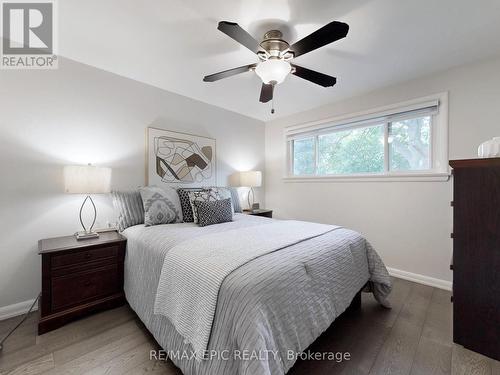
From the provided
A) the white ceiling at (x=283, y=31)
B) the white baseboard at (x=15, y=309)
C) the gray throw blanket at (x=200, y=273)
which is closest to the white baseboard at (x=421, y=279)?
the gray throw blanket at (x=200, y=273)

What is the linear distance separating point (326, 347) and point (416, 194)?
2035mm

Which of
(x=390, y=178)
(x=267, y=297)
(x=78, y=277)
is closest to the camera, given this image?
(x=267, y=297)

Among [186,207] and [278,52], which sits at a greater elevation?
[278,52]

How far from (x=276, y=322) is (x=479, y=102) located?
288 cm

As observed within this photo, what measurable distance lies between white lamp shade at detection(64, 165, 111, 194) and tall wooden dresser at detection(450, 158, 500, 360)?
287 cm

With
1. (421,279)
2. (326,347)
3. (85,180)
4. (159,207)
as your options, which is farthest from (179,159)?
(421,279)

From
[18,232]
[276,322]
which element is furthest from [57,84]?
[276,322]

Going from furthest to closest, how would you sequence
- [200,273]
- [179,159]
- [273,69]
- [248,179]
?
[248,179] → [179,159] → [273,69] → [200,273]

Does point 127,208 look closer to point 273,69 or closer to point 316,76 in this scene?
point 273,69

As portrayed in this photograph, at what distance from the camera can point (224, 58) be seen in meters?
2.13

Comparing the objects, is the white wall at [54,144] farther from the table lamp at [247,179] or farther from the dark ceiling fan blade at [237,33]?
the dark ceiling fan blade at [237,33]

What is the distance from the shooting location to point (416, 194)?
2.55 m

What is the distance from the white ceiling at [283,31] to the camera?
1530mm

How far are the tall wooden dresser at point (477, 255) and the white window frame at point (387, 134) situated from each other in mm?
987
